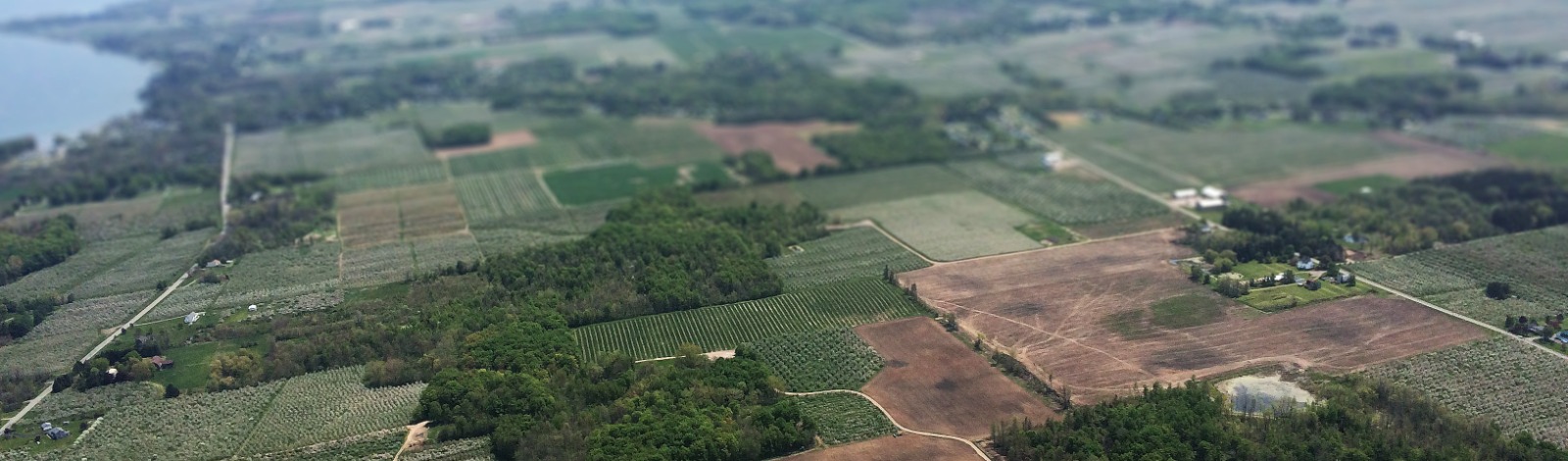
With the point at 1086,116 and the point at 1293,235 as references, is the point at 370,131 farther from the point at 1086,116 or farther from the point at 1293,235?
the point at 1293,235

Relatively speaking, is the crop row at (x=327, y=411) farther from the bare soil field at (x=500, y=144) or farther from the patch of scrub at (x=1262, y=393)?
the bare soil field at (x=500, y=144)

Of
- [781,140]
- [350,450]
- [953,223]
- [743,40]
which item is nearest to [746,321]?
[350,450]

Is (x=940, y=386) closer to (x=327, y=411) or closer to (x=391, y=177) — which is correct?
(x=327, y=411)

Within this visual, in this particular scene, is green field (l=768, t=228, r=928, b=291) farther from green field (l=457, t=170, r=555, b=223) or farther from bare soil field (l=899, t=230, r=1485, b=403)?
green field (l=457, t=170, r=555, b=223)

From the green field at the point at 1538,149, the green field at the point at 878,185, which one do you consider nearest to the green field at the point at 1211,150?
the green field at the point at 1538,149

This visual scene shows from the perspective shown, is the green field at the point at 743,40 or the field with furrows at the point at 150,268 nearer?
the field with furrows at the point at 150,268

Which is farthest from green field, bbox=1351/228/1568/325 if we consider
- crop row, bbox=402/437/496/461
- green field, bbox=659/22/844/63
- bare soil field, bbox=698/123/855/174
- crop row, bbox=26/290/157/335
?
green field, bbox=659/22/844/63

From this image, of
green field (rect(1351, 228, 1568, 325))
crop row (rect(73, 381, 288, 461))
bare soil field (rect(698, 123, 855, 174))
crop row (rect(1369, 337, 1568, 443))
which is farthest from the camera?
bare soil field (rect(698, 123, 855, 174))
